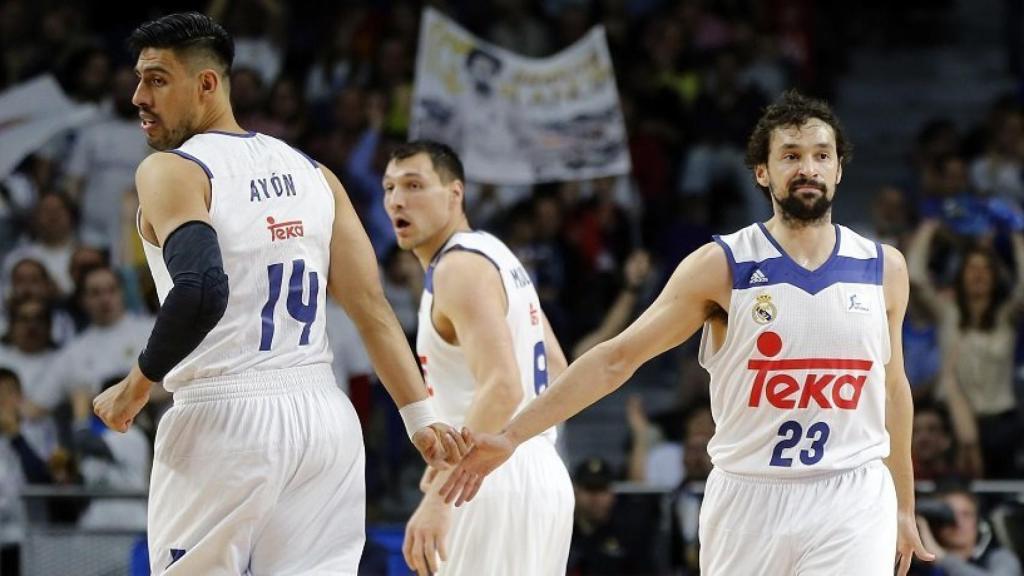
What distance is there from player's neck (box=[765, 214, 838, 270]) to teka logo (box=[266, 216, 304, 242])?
72.0 inches

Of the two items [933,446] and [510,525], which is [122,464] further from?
[933,446]

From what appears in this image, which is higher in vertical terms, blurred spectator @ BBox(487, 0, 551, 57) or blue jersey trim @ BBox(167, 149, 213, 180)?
blurred spectator @ BBox(487, 0, 551, 57)

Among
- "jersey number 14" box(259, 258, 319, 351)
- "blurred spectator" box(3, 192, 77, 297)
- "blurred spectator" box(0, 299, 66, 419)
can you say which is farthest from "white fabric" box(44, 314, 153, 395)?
"jersey number 14" box(259, 258, 319, 351)

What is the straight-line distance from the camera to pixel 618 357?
6.43m

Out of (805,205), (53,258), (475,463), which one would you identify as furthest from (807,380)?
(53,258)

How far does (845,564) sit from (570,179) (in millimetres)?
8549

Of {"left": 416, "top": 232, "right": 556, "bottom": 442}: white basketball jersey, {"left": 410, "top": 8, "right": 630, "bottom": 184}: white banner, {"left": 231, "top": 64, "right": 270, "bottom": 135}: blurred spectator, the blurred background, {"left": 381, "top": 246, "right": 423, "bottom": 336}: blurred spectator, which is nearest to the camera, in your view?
{"left": 416, "top": 232, "right": 556, "bottom": 442}: white basketball jersey

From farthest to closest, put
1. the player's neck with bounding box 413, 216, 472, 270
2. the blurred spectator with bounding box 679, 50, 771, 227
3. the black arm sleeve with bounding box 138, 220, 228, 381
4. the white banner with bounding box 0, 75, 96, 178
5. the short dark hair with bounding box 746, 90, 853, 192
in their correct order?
the blurred spectator with bounding box 679, 50, 771, 227 < the white banner with bounding box 0, 75, 96, 178 < the player's neck with bounding box 413, 216, 472, 270 < the short dark hair with bounding box 746, 90, 853, 192 < the black arm sleeve with bounding box 138, 220, 228, 381

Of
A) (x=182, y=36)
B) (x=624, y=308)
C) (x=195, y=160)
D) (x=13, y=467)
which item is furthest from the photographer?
→ (x=624, y=308)

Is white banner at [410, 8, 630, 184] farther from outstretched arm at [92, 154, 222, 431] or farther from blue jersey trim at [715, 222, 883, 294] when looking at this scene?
outstretched arm at [92, 154, 222, 431]

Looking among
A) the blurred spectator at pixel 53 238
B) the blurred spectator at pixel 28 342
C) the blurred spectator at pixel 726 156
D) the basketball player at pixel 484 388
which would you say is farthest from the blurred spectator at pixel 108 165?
the basketball player at pixel 484 388

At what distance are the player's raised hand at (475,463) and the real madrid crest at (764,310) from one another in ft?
3.35

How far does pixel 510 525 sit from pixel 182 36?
2590 mm

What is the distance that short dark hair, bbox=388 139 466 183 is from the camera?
7.84 m
